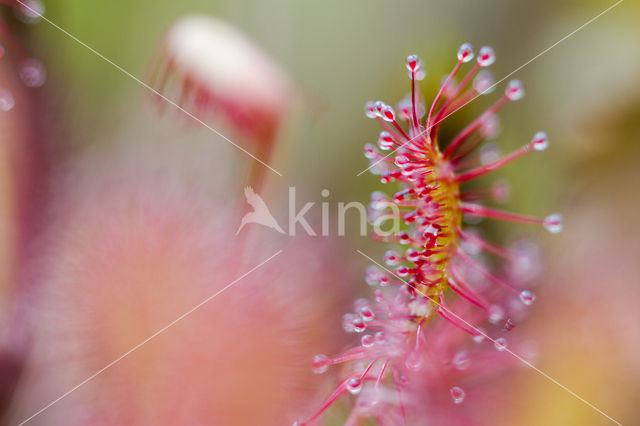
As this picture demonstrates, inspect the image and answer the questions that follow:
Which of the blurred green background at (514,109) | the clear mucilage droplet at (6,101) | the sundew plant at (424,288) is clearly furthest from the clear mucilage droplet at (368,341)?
the clear mucilage droplet at (6,101)

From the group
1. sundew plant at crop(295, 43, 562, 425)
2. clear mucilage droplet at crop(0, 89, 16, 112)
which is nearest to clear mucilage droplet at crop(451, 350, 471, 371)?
sundew plant at crop(295, 43, 562, 425)

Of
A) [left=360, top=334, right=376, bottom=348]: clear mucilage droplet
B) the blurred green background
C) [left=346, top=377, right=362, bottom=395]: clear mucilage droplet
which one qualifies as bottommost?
[left=346, top=377, right=362, bottom=395]: clear mucilage droplet

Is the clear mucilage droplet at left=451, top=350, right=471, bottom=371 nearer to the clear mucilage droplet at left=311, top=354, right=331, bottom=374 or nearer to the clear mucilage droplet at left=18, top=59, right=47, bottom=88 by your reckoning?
the clear mucilage droplet at left=311, top=354, right=331, bottom=374

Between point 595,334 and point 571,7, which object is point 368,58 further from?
point 595,334

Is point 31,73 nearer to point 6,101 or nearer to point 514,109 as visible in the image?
point 6,101

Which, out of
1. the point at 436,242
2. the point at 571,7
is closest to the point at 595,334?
the point at 436,242

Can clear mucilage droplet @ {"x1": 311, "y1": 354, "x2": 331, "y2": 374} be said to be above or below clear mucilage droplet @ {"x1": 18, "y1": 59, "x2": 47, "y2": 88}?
below

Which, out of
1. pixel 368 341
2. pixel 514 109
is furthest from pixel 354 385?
pixel 514 109

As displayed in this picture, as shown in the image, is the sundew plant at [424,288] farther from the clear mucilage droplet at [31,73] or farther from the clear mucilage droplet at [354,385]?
the clear mucilage droplet at [31,73]

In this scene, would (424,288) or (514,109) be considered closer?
(424,288)
